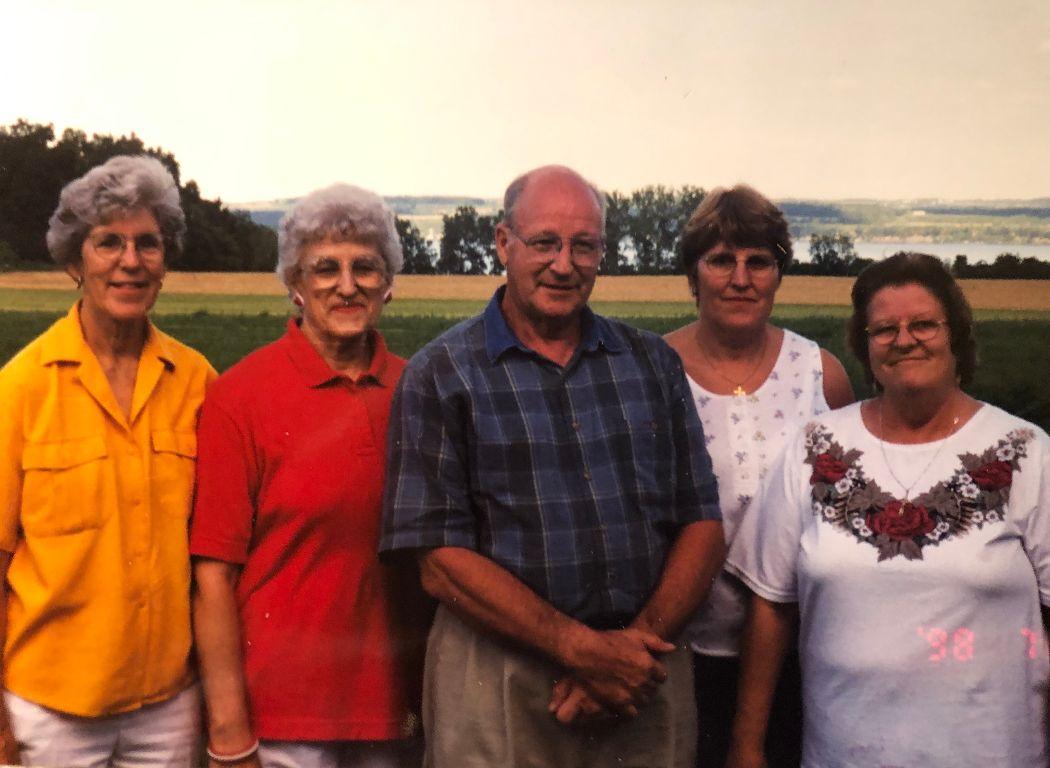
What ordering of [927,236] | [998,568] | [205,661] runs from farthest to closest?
1. [927,236]
2. [205,661]
3. [998,568]

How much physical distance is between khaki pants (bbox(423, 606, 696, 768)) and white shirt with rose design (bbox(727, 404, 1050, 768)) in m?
0.37

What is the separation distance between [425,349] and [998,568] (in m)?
1.26

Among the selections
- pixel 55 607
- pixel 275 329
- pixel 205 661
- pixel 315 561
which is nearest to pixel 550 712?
pixel 315 561

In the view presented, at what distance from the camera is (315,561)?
2117 millimetres

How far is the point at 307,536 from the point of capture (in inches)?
82.9

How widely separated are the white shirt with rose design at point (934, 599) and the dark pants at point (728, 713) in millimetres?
358

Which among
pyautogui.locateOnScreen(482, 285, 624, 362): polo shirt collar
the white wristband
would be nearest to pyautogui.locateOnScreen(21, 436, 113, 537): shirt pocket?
the white wristband

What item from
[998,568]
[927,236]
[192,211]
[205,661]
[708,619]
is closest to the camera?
[998,568]

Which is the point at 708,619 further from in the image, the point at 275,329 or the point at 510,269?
the point at 275,329

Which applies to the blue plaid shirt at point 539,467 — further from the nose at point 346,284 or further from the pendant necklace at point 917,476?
Result: the pendant necklace at point 917,476

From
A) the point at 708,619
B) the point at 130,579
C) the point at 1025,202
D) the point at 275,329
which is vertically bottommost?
the point at 708,619

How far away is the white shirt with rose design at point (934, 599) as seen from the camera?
6.55 ft

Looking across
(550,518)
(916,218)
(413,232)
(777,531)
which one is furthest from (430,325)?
(916,218)

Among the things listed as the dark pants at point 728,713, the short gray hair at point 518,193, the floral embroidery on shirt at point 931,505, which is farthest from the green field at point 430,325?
the dark pants at point 728,713
